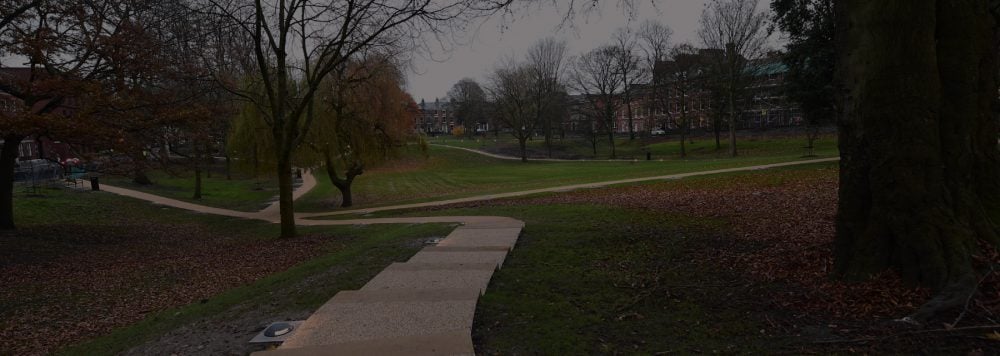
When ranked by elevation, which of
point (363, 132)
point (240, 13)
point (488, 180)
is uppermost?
point (240, 13)

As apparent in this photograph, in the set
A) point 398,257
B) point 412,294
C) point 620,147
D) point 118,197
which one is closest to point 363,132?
point 118,197

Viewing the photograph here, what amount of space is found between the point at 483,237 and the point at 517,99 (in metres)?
49.8

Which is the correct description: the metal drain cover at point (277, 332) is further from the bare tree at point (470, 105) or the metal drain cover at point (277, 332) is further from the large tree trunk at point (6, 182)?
the bare tree at point (470, 105)

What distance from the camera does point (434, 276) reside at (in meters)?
6.07

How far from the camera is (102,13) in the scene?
1279 cm

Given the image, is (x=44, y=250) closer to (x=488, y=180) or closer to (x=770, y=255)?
(x=770, y=255)

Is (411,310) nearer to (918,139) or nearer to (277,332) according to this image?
(277,332)

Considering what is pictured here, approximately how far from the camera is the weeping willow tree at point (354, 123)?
23.7 metres

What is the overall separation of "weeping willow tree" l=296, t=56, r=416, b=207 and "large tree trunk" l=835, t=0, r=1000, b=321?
786 inches

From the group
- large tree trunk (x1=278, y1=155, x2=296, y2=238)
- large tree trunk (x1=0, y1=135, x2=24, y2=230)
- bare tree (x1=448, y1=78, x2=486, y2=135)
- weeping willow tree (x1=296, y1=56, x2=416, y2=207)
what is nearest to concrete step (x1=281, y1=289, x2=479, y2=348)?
large tree trunk (x1=278, y1=155, x2=296, y2=238)

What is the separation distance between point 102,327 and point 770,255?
8.27m

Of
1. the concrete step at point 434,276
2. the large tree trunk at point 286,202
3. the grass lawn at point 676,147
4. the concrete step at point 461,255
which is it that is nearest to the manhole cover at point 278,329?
the concrete step at point 434,276

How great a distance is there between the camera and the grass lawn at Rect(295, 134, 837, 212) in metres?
25.6

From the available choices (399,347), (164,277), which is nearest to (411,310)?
(399,347)
